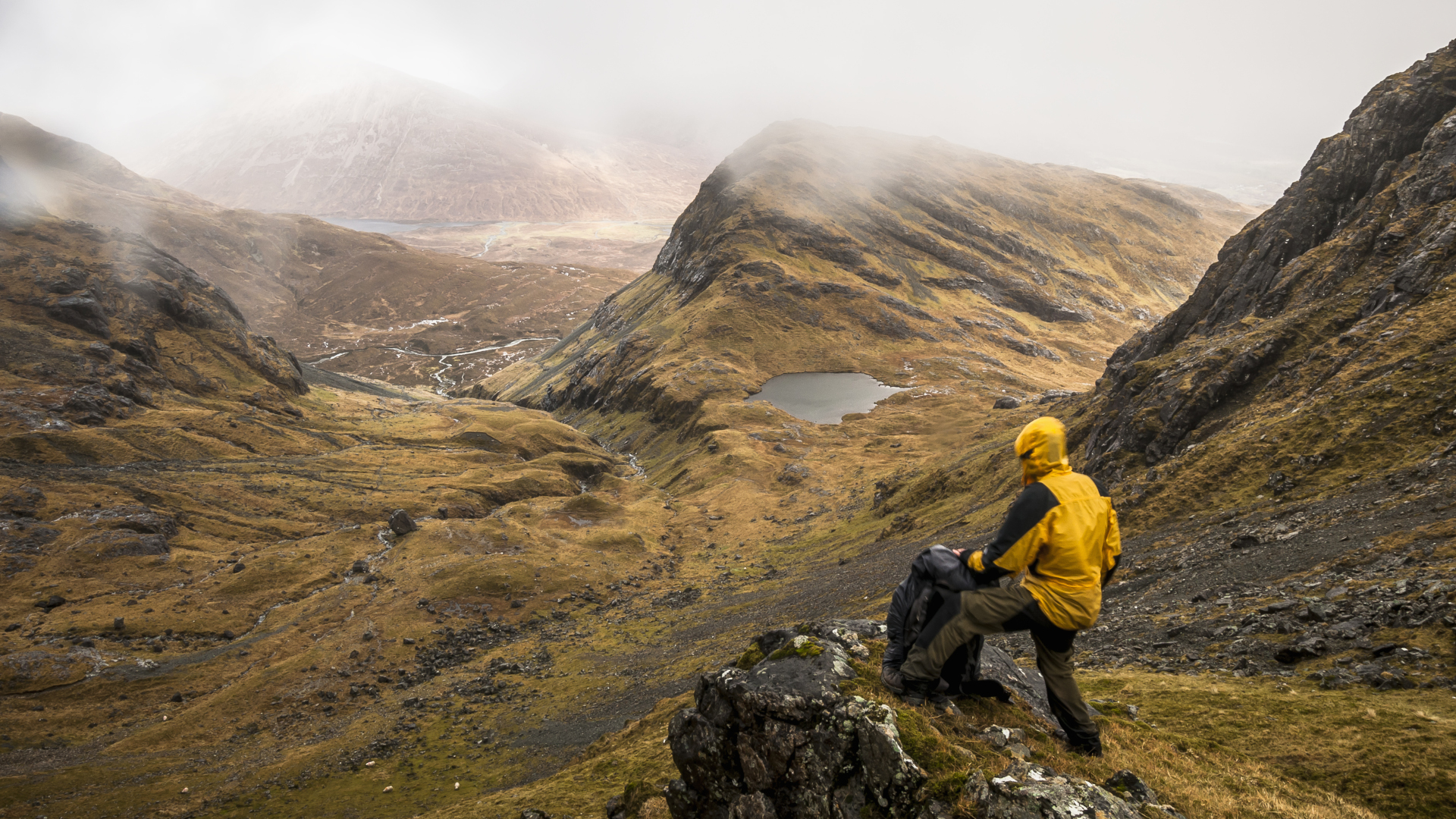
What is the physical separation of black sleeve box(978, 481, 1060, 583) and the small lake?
481ft

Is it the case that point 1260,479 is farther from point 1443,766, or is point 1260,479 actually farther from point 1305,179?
point 1305,179

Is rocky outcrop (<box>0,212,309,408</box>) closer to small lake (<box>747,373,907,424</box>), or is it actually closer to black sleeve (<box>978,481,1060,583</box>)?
small lake (<box>747,373,907,424</box>)

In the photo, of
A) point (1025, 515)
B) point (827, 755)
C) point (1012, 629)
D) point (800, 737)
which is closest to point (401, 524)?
point (800, 737)

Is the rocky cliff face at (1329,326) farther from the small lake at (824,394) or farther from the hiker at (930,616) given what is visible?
the small lake at (824,394)

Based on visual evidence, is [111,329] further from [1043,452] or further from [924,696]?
[1043,452]

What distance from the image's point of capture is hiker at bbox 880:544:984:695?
11523 millimetres

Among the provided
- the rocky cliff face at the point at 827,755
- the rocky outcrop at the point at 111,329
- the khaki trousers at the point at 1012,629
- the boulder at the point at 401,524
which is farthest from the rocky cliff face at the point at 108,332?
the khaki trousers at the point at 1012,629

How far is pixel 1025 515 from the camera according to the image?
1048 centimetres

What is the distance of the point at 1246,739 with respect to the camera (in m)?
15.2

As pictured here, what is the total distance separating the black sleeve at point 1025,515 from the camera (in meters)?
10.4

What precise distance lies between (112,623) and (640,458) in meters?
101

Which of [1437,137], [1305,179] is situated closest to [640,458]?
[1305,179]

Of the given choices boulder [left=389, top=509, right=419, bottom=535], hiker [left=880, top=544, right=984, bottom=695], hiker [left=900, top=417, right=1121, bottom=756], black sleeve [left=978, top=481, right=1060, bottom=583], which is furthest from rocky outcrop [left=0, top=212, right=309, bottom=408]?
black sleeve [left=978, top=481, right=1060, bottom=583]

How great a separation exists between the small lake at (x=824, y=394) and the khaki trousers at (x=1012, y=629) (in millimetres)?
145573
